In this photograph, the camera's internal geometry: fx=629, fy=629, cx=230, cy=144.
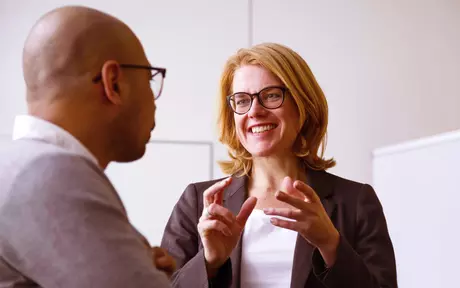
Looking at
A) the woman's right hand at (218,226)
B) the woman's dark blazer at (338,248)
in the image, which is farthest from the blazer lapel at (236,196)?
the woman's right hand at (218,226)

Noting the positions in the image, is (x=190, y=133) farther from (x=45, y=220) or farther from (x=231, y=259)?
(x=45, y=220)

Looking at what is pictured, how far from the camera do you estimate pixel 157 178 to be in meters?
3.39

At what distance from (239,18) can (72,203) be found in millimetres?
2872

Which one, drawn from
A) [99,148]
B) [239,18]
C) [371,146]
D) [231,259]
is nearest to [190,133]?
[239,18]

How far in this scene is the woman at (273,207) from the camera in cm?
155

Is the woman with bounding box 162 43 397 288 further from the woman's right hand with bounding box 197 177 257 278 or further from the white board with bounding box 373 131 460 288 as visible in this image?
the white board with bounding box 373 131 460 288

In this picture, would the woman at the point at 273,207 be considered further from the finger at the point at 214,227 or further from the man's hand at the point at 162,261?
the man's hand at the point at 162,261

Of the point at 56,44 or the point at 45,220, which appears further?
the point at 56,44

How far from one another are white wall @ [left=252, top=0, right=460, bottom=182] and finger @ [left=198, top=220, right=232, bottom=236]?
218cm

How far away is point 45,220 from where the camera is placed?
81cm

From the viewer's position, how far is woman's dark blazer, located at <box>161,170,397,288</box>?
1.56 metres

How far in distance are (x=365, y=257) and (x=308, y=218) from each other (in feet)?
1.11

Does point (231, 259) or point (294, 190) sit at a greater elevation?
point (294, 190)

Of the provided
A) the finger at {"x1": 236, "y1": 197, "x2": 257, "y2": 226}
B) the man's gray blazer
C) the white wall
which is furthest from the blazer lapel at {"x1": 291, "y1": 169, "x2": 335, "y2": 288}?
the white wall
